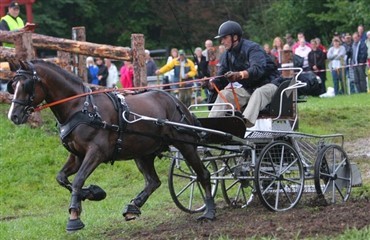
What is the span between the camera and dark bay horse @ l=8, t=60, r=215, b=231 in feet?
33.1

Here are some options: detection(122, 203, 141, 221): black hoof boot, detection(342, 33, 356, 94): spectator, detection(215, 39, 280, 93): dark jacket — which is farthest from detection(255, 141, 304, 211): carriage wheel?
detection(342, 33, 356, 94): spectator

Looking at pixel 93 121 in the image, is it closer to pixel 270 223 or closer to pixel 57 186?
pixel 270 223

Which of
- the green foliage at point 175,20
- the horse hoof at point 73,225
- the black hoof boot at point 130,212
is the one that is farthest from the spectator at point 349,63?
the horse hoof at point 73,225

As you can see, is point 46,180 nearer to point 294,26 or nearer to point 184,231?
point 184,231

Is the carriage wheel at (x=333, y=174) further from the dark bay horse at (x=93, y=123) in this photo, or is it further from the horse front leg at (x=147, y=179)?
the horse front leg at (x=147, y=179)

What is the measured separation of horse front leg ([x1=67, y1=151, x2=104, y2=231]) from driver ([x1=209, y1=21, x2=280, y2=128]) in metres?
2.03

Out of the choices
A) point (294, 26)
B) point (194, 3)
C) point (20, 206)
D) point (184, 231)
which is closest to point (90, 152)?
point (184, 231)

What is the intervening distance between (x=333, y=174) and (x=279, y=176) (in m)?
0.91

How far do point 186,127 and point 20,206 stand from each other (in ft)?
12.9

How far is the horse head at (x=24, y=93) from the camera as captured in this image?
10078 mm

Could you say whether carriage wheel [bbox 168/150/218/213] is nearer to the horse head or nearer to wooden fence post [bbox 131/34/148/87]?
the horse head

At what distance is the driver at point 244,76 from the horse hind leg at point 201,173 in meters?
0.69

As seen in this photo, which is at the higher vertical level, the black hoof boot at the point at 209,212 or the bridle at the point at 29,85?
the bridle at the point at 29,85

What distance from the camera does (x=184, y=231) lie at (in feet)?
32.7
